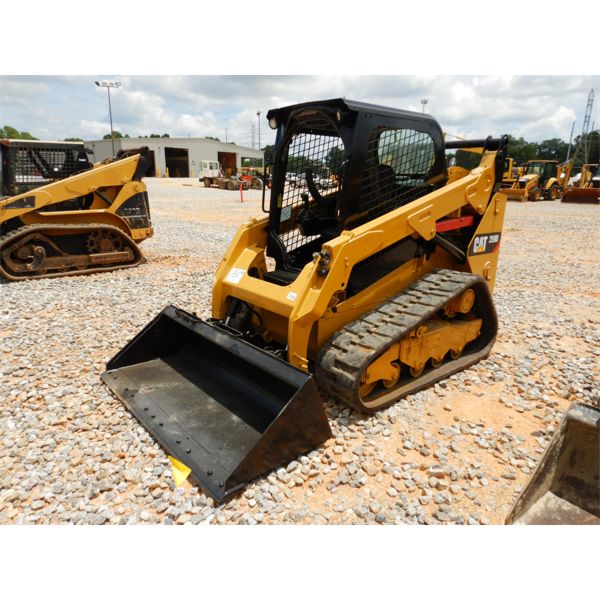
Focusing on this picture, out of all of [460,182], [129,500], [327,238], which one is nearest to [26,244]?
[327,238]

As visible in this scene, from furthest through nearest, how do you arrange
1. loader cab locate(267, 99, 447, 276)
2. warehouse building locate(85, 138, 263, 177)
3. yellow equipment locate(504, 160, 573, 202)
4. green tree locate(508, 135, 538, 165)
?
green tree locate(508, 135, 538, 165) < warehouse building locate(85, 138, 263, 177) < yellow equipment locate(504, 160, 573, 202) < loader cab locate(267, 99, 447, 276)

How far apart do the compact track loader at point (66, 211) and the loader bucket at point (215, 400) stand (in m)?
4.64

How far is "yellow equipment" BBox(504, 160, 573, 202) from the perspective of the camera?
76.8ft

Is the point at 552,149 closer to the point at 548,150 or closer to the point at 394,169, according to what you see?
the point at 548,150

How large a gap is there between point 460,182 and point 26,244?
22.7 feet

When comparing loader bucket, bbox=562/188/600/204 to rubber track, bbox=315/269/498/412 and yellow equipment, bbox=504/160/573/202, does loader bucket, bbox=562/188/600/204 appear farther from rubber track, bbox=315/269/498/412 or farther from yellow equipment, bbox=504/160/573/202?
rubber track, bbox=315/269/498/412

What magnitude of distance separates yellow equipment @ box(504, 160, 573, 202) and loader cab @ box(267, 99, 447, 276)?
21598 mm

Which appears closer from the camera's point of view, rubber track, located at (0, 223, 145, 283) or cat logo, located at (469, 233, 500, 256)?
cat logo, located at (469, 233, 500, 256)

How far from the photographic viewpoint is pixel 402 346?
11.8 feet

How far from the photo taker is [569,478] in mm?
2588

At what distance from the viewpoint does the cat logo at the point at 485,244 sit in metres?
4.60

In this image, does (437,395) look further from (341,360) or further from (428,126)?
(428,126)

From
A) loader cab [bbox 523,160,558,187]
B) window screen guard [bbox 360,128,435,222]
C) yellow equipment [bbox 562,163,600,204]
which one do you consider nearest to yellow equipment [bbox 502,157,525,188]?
loader cab [bbox 523,160,558,187]

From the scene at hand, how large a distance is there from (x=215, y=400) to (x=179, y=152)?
55220 millimetres
